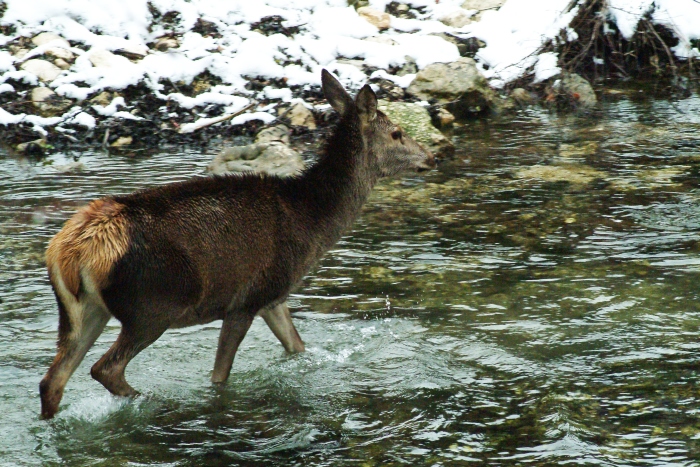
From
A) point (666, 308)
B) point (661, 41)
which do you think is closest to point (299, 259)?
point (666, 308)

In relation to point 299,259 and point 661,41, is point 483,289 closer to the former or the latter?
point 299,259

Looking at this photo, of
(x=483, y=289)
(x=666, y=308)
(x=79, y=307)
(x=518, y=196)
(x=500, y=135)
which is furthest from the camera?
(x=500, y=135)

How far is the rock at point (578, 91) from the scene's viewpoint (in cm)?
1473

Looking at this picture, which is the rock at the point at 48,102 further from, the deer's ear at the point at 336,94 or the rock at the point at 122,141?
the deer's ear at the point at 336,94

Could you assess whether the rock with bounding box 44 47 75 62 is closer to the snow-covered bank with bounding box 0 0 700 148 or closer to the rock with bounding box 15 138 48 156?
the snow-covered bank with bounding box 0 0 700 148

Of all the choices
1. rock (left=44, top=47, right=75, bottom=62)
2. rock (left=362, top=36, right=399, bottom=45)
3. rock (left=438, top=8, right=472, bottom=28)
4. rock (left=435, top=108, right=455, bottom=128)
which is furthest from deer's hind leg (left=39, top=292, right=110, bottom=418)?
rock (left=438, top=8, right=472, bottom=28)

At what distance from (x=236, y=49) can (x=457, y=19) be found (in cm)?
457

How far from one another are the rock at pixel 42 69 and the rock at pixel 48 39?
62 centimetres

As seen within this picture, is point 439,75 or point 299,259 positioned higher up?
point 439,75

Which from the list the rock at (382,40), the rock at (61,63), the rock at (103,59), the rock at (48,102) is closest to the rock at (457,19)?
the rock at (382,40)

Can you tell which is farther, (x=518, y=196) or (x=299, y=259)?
(x=518, y=196)

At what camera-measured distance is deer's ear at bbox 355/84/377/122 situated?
7.15m

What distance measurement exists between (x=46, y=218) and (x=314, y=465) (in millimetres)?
5715

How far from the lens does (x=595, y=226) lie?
30.5 feet
